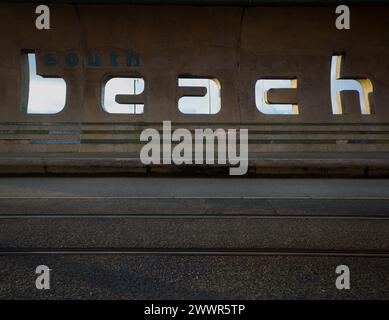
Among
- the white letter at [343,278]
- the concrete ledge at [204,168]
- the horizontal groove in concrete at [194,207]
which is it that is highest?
the concrete ledge at [204,168]

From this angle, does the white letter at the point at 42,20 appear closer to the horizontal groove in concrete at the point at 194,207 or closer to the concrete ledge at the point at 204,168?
the concrete ledge at the point at 204,168

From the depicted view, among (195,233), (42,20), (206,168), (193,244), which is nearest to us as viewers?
(193,244)

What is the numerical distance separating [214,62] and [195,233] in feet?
29.3

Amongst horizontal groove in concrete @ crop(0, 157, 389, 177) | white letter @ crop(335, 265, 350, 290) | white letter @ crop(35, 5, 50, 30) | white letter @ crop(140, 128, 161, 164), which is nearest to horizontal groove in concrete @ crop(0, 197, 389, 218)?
white letter @ crop(335, 265, 350, 290)

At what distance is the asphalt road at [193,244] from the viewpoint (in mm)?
1876

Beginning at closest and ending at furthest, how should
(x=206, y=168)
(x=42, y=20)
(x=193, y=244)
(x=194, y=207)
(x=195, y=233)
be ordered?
(x=193, y=244), (x=195, y=233), (x=194, y=207), (x=206, y=168), (x=42, y=20)

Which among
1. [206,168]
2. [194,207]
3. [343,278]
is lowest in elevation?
[343,278]

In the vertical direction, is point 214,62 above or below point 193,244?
above

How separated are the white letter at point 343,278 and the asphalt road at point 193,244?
4 centimetres

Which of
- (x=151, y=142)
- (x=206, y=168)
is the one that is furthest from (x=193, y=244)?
(x=151, y=142)

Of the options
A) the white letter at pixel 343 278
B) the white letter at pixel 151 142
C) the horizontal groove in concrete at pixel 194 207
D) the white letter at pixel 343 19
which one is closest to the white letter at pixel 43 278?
the horizontal groove in concrete at pixel 194 207

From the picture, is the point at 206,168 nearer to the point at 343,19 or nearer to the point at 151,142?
the point at 151,142

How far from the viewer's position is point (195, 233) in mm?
2992
